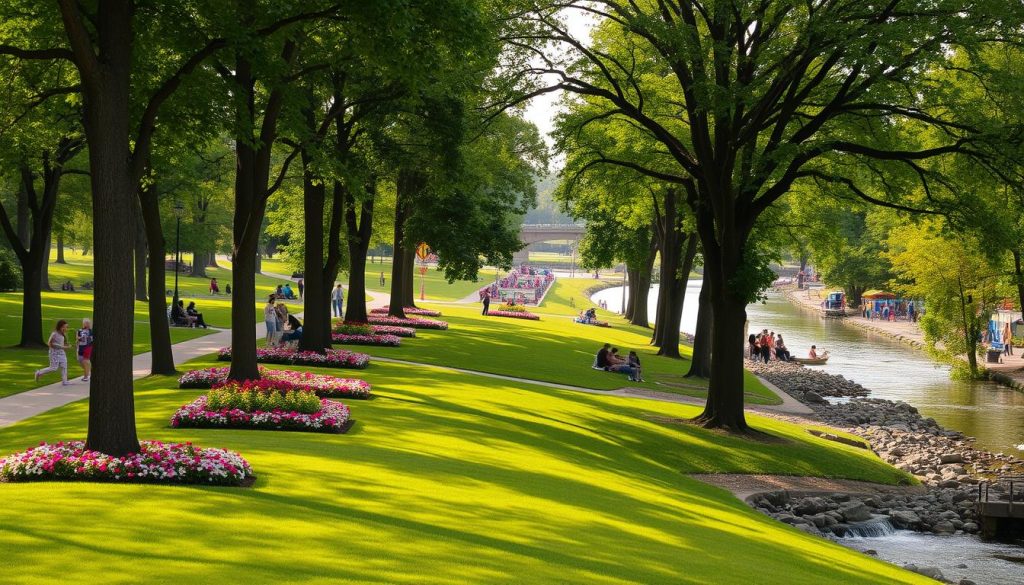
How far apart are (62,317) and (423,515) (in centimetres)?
3251

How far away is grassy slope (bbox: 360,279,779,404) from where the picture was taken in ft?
108

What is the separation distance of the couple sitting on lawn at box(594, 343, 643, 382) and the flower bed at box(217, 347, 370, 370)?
33.8ft

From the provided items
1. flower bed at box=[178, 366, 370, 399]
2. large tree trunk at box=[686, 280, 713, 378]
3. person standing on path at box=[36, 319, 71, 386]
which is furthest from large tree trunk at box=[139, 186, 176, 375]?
large tree trunk at box=[686, 280, 713, 378]

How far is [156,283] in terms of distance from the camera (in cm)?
2352

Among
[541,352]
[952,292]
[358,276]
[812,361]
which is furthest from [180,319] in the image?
[952,292]

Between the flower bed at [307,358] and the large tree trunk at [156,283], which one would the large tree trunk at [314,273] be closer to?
the flower bed at [307,358]

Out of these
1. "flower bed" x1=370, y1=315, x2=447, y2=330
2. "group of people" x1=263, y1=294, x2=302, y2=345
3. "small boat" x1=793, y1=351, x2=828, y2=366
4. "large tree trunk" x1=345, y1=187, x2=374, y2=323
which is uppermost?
"large tree trunk" x1=345, y1=187, x2=374, y2=323

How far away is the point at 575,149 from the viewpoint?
2562 cm

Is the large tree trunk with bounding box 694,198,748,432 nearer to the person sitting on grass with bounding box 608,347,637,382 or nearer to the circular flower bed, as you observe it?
the circular flower bed

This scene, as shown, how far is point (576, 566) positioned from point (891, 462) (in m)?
18.1

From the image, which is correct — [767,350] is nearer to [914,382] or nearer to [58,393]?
[914,382]

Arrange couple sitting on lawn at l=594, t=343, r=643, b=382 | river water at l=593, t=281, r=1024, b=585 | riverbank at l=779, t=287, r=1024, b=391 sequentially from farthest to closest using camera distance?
1. riverbank at l=779, t=287, r=1024, b=391
2. couple sitting on lawn at l=594, t=343, r=643, b=382
3. river water at l=593, t=281, r=1024, b=585

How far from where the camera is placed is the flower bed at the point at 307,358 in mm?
26502

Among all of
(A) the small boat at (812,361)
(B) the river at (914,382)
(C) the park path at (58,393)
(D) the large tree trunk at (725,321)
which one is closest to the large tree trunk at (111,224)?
(C) the park path at (58,393)
